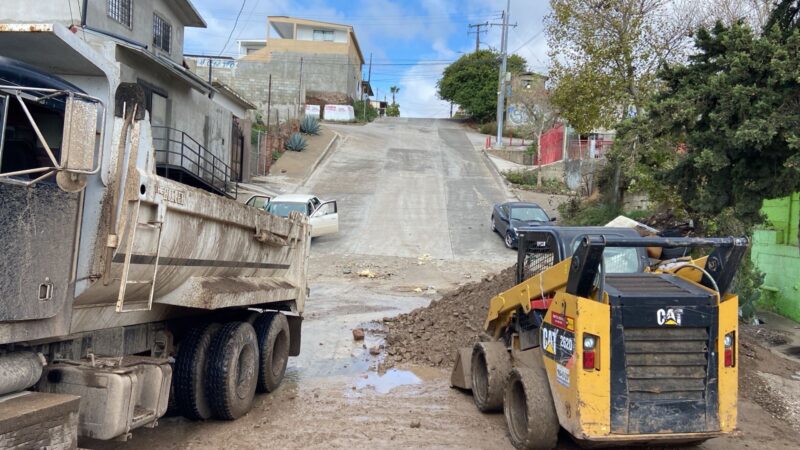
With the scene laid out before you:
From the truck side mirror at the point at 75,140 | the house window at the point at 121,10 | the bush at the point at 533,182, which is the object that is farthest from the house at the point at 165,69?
the bush at the point at 533,182

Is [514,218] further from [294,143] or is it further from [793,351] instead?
[294,143]

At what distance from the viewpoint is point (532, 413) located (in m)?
4.97

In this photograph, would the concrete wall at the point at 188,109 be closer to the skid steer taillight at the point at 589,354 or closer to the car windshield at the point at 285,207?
the car windshield at the point at 285,207

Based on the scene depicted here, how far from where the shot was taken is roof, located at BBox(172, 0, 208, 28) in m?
24.4

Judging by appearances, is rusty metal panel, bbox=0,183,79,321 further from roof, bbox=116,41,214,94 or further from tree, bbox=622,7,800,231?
roof, bbox=116,41,214,94

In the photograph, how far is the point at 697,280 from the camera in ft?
16.8

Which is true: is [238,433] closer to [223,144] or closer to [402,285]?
[402,285]

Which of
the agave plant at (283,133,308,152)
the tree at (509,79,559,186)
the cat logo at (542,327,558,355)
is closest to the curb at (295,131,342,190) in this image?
the agave plant at (283,133,308,152)

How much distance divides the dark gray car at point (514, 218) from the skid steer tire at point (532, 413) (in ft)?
50.7

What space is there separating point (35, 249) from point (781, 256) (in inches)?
472

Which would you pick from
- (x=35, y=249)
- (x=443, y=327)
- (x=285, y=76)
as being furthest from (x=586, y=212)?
(x=285, y=76)

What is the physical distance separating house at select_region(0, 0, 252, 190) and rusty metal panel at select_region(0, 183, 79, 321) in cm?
960

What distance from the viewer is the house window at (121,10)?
19.7 m

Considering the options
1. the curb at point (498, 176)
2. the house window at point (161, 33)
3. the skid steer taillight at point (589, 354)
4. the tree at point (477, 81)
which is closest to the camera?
the skid steer taillight at point (589, 354)
